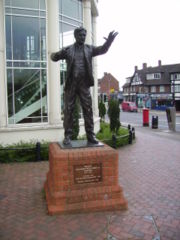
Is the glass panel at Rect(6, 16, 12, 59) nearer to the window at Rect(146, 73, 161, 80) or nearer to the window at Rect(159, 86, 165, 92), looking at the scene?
the window at Rect(159, 86, 165, 92)

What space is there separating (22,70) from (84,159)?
24.1 ft

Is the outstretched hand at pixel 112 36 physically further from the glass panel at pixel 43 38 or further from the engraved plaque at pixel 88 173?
the glass panel at pixel 43 38

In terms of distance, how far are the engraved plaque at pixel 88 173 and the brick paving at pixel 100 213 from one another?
2.08 feet

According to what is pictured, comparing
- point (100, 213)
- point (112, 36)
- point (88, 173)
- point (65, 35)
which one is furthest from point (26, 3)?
point (100, 213)

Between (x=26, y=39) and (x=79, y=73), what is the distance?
22.4ft

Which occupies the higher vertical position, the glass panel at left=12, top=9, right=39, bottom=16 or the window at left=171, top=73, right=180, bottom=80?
the window at left=171, top=73, right=180, bottom=80

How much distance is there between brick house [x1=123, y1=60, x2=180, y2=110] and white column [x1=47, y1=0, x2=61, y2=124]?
4214 centimetres

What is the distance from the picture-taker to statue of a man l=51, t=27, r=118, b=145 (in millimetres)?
5742

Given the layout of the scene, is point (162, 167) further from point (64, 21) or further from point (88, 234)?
point (64, 21)

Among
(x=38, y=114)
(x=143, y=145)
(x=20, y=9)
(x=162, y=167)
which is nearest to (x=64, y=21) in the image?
(x=20, y=9)

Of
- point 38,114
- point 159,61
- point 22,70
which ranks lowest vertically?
point 38,114

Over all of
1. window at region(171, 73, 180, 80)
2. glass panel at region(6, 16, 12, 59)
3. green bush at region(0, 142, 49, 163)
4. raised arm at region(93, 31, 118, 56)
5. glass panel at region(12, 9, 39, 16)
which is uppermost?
window at region(171, 73, 180, 80)

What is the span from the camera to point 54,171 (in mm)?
5273

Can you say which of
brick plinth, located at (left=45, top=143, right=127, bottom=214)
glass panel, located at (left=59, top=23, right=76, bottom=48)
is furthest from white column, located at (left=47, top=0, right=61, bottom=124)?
brick plinth, located at (left=45, top=143, right=127, bottom=214)
